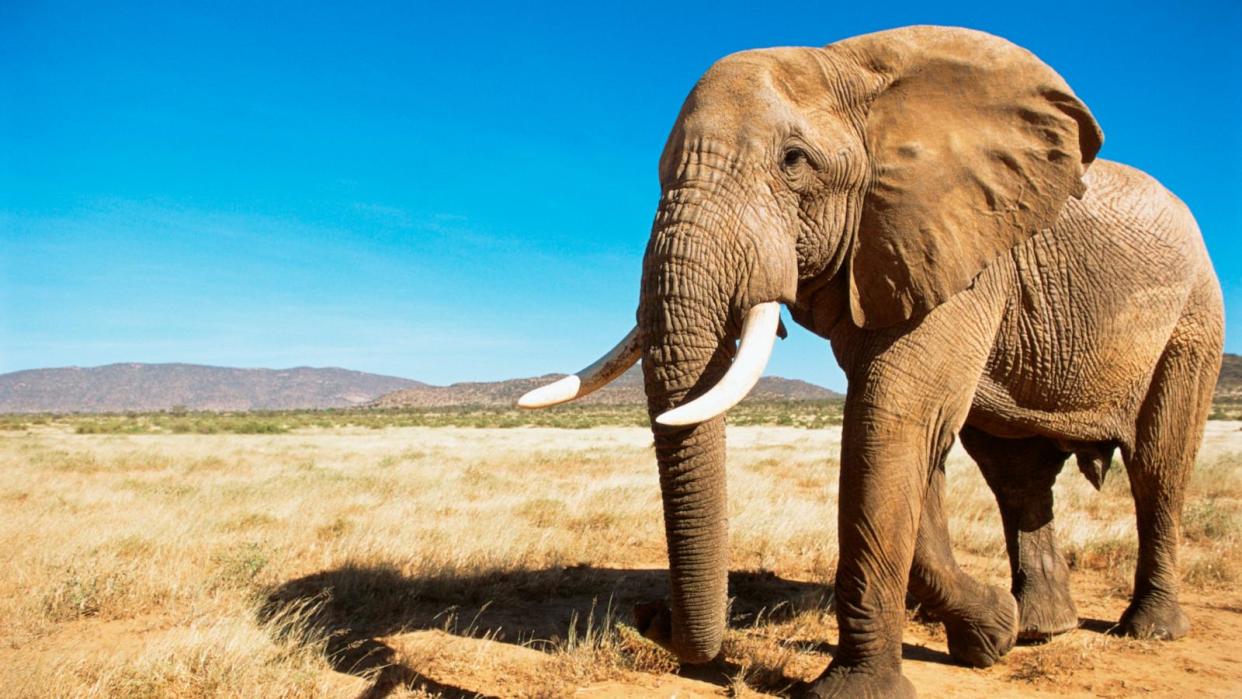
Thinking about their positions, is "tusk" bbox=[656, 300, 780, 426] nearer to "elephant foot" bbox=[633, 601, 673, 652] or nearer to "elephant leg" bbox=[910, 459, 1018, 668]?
"elephant foot" bbox=[633, 601, 673, 652]

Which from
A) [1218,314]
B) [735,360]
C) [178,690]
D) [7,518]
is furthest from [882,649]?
[7,518]

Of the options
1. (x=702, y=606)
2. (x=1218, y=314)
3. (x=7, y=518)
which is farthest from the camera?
(x=7, y=518)

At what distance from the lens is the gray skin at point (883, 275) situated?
3.29 m

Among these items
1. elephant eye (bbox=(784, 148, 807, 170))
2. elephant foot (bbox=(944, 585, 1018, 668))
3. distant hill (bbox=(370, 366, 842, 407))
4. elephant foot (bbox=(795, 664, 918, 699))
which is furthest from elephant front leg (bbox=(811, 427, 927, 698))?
distant hill (bbox=(370, 366, 842, 407))

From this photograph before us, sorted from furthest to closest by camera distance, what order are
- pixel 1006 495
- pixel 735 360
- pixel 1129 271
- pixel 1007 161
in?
pixel 1006 495, pixel 1129 271, pixel 1007 161, pixel 735 360

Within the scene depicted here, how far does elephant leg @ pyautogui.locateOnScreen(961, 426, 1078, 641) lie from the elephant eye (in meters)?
3.19

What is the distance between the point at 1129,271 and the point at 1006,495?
1.93 m

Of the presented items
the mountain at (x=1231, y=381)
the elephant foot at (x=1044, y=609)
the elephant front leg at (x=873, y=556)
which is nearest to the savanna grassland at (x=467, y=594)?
the elephant foot at (x=1044, y=609)

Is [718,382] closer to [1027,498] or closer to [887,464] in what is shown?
[887,464]

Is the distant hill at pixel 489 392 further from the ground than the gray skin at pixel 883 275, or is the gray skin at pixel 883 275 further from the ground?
the distant hill at pixel 489 392

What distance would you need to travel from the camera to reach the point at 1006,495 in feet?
19.3

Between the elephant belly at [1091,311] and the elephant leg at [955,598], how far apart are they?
2.26 ft

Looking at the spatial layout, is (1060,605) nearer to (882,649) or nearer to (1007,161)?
(882,649)

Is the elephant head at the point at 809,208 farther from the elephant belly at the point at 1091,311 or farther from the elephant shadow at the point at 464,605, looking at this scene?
the elephant shadow at the point at 464,605
